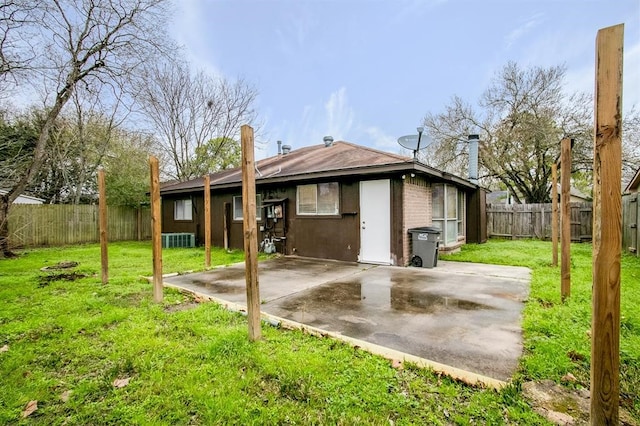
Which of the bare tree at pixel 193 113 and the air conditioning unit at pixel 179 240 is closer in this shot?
the air conditioning unit at pixel 179 240

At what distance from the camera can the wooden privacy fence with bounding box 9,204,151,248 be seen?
11.3m

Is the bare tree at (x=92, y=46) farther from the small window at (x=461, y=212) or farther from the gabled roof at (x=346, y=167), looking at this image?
the small window at (x=461, y=212)

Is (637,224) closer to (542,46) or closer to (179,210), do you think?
(542,46)

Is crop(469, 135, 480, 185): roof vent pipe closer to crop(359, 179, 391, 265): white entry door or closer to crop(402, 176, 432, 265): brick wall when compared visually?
crop(402, 176, 432, 265): brick wall

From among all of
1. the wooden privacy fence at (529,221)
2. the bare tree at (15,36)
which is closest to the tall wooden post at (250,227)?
the bare tree at (15,36)

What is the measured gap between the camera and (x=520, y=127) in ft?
49.9

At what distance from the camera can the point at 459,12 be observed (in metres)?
10.1

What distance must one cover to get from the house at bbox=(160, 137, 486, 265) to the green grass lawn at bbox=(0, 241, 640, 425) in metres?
3.61

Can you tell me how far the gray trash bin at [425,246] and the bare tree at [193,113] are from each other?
53.3ft

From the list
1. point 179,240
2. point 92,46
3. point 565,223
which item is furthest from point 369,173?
point 92,46

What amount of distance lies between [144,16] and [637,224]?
15005mm

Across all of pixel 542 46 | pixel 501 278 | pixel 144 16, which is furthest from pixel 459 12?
pixel 144 16

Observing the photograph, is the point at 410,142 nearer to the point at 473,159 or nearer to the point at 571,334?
the point at 473,159

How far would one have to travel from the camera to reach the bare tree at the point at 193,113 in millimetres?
18109
